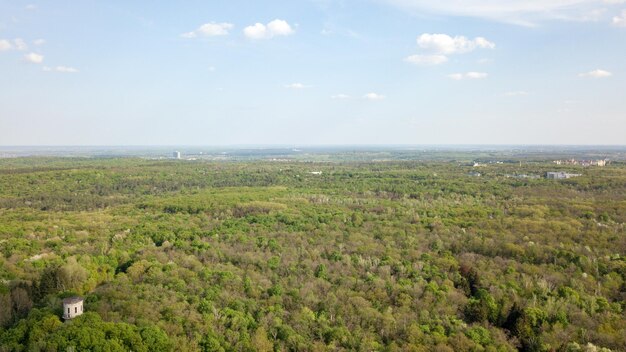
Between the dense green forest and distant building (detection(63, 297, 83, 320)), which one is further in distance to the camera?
the dense green forest

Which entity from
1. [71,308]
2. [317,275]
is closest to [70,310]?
[71,308]

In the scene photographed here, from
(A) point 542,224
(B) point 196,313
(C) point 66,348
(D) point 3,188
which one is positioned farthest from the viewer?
(D) point 3,188

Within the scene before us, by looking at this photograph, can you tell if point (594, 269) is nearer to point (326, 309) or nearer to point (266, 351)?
point (326, 309)

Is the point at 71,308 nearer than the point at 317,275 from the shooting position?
Yes

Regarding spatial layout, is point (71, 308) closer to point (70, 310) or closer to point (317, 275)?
point (70, 310)

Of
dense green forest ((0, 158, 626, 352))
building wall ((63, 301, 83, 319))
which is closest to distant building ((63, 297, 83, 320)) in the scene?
building wall ((63, 301, 83, 319))

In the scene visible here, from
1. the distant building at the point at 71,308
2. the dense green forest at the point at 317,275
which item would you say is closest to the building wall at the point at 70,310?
the distant building at the point at 71,308

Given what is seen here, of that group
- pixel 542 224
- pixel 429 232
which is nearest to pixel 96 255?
pixel 429 232

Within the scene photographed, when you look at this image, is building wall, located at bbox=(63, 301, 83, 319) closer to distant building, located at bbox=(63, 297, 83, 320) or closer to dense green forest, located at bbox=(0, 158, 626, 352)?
distant building, located at bbox=(63, 297, 83, 320)

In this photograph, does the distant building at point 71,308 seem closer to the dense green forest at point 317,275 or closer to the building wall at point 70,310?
the building wall at point 70,310
